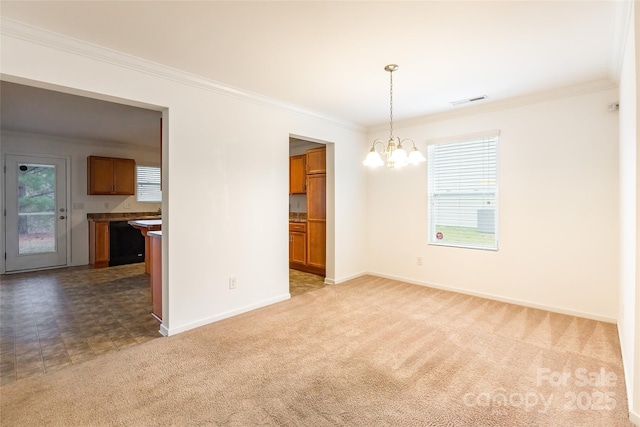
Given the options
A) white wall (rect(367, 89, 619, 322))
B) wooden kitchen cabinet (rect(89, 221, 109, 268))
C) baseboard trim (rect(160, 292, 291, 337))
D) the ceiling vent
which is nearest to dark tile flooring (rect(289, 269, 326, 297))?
baseboard trim (rect(160, 292, 291, 337))

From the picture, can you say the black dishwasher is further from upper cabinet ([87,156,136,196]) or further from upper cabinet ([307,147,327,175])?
upper cabinet ([307,147,327,175])

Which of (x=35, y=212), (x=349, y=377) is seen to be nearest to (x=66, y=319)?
(x=349, y=377)

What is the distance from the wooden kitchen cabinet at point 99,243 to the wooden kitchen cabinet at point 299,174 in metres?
3.87

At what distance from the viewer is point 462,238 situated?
4.32 metres

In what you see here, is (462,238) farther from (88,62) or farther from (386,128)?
(88,62)

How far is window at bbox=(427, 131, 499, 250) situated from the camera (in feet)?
13.2

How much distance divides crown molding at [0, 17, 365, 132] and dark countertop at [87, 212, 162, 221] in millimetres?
4733

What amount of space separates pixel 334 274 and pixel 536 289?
2.60 meters

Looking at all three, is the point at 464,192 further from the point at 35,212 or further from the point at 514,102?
the point at 35,212

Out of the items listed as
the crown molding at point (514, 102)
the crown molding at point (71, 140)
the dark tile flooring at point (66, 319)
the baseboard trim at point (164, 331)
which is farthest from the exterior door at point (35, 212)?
the crown molding at point (514, 102)

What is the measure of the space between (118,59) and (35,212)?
4.97 meters

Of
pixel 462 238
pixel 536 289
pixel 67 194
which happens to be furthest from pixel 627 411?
pixel 67 194

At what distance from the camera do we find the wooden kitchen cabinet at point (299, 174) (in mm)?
5832

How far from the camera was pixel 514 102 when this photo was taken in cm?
373
